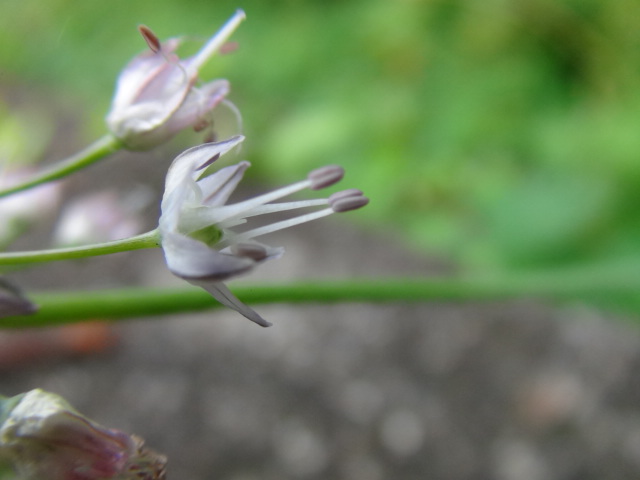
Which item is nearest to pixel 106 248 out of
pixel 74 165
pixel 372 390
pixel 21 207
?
pixel 74 165

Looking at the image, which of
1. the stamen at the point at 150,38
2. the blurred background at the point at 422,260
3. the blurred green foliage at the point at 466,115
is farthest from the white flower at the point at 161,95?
the blurred green foliage at the point at 466,115

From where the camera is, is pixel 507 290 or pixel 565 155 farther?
pixel 565 155

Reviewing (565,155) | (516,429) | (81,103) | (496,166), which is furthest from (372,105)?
(81,103)

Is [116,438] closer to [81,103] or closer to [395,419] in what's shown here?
→ [395,419]

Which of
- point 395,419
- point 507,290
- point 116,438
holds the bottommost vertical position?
point 395,419

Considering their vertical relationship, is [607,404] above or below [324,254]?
below
